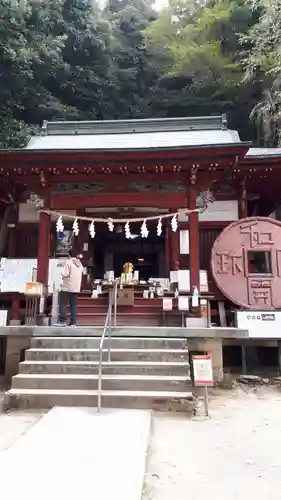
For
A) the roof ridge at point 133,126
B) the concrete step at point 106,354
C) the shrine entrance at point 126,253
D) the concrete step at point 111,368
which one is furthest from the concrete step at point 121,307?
the roof ridge at point 133,126

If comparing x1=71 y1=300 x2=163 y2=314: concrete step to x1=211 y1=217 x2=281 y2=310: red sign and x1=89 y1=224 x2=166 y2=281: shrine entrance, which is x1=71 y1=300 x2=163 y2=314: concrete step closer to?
x1=211 y1=217 x2=281 y2=310: red sign

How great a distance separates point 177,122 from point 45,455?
9.78 meters

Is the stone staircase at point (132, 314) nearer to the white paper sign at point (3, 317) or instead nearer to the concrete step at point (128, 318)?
the concrete step at point (128, 318)

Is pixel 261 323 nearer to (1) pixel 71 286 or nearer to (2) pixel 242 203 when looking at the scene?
(2) pixel 242 203

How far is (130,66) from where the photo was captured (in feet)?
67.6

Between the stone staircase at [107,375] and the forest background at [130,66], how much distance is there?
396 inches

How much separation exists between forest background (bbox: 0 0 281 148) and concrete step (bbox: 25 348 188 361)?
10.1 m

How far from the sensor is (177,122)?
11.1m

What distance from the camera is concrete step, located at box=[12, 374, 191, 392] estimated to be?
5.13m

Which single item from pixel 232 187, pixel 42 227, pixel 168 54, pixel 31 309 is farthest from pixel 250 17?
pixel 31 309

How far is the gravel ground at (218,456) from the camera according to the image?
280 cm

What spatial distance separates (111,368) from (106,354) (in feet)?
1.07

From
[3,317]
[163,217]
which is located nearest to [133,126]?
[163,217]

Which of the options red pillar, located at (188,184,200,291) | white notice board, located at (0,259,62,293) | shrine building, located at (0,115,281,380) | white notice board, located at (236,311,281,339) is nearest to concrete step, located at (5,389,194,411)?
shrine building, located at (0,115,281,380)
